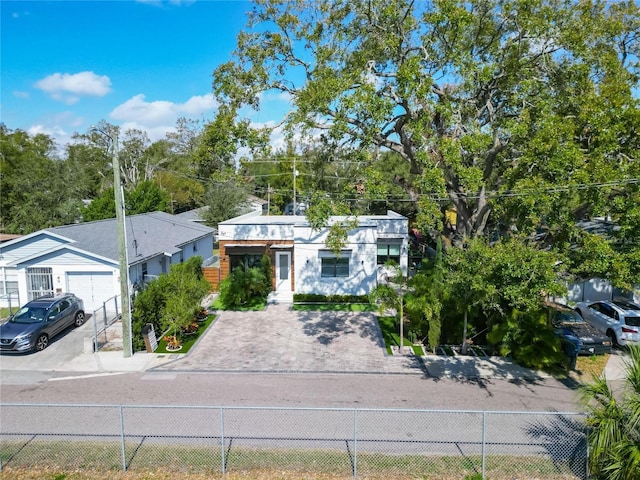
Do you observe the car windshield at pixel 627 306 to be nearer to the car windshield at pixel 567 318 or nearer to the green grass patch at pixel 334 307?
the car windshield at pixel 567 318

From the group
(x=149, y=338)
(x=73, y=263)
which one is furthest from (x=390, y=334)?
(x=73, y=263)

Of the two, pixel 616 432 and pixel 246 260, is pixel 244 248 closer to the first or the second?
pixel 246 260

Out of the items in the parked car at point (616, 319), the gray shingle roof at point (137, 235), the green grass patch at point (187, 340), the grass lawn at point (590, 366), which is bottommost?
the grass lawn at point (590, 366)

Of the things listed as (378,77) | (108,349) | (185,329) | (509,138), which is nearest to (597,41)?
(509,138)

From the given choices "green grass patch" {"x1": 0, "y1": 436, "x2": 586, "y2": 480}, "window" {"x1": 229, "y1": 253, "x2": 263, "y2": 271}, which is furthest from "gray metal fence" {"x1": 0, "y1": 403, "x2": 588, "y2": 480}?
"window" {"x1": 229, "y1": 253, "x2": 263, "y2": 271}

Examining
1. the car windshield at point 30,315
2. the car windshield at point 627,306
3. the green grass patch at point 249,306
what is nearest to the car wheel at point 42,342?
the car windshield at point 30,315

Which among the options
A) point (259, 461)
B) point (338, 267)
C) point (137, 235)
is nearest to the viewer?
point (259, 461)

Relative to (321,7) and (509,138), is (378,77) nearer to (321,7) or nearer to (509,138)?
(321,7)
